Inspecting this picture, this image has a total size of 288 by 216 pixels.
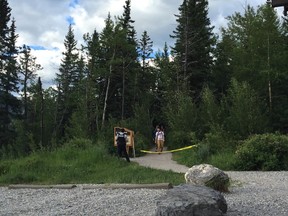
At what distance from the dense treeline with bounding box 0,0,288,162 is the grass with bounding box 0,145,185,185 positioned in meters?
4.48

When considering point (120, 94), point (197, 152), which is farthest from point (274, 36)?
point (120, 94)

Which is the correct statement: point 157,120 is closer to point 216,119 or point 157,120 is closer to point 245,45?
point 245,45

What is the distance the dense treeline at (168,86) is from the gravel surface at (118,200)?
9713mm

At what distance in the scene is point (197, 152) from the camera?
21.7 metres

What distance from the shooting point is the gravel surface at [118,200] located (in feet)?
31.0

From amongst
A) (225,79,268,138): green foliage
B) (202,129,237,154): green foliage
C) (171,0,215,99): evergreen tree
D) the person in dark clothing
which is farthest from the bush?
(171,0,215,99): evergreen tree

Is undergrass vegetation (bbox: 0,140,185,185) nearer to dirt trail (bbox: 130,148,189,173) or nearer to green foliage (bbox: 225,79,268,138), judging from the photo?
dirt trail (bbox: 130,148,189,173)

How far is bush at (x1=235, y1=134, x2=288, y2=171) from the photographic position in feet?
60.8

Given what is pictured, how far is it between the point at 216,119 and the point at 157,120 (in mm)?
18872

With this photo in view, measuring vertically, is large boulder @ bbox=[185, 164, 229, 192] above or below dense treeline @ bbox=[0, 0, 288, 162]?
below

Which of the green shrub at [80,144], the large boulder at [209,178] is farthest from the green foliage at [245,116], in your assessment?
the large boulder at [209,178]

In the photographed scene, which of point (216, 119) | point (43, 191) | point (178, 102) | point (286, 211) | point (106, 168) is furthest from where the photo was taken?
point (178, 102)

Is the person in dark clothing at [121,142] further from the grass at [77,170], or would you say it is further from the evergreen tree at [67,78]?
the evergreen tree at [67,78]

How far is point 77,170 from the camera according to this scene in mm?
17500
